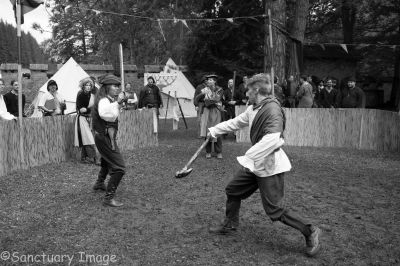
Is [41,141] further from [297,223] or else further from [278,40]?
[278,40]

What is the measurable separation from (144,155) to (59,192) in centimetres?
341

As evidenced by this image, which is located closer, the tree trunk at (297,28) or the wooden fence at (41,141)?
the wooden fence at (41,141)

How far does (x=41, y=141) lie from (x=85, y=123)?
97 centimetres

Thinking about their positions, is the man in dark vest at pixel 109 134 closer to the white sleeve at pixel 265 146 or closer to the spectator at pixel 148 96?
the white sleeve at pixel 265 146

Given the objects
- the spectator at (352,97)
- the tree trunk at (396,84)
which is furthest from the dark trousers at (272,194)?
the tree trunk at (396,84)

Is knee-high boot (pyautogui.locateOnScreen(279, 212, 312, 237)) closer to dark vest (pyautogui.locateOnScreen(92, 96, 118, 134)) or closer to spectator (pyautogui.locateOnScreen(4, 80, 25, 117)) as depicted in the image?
dark vest (pyautogui.locateOnScreen(92, 96, 118, 134))

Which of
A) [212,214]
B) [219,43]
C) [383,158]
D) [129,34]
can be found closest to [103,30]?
[129,34]

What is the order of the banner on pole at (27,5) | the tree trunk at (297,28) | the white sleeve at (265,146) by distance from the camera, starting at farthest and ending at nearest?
the tree trunk at (297,28) → the banner on pole at (27,5) → the white sleeve at (265,146)

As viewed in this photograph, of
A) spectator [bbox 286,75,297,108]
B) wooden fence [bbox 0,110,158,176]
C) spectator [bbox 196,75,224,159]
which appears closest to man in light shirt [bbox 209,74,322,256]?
wooden fence [bbox 0,110,158,176]

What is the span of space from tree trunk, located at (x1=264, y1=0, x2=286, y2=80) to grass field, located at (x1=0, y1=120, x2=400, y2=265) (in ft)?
16.7

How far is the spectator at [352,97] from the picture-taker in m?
12.2

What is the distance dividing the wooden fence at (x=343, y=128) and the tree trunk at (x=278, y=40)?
1.92 m

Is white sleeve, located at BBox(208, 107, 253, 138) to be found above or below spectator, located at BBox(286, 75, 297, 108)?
below

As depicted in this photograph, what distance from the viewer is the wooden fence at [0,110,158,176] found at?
25.4 ft
